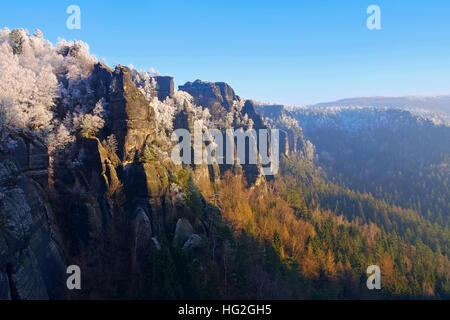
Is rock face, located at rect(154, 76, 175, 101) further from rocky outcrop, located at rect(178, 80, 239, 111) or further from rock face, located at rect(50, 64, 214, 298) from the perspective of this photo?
rock face, located at rect(50, 64, 214, 298)

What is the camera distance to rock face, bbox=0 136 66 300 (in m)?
29.1

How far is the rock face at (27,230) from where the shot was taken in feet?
95.4

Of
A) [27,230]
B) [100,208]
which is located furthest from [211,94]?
[27,230]

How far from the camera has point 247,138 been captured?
416ft

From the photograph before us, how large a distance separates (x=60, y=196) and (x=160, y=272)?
19.6 meters

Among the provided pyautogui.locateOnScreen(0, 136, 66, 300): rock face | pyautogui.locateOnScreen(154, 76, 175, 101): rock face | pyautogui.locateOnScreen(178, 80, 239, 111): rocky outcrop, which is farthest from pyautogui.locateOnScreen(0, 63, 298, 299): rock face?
pyautogui.locateOnScreen(178, 80, 239, 111): rocky outcrop

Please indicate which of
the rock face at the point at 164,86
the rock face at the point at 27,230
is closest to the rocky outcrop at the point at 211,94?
the rock face at the point at 164,86

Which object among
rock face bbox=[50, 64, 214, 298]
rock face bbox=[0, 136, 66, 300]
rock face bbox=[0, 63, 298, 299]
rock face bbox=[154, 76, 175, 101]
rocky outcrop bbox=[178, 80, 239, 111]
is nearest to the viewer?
rock face bbox=[0, 136, 66, 300]

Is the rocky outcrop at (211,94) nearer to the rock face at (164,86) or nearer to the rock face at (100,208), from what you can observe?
the rock face at (164,86)

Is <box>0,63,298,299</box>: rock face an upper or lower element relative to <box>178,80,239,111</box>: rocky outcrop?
lower

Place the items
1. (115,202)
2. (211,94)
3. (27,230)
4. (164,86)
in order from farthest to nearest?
(211,94) < (164,86) < (115,202) < (27,230)

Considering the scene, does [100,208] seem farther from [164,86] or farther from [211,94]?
[211,94]

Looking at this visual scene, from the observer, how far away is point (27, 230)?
3231cm
